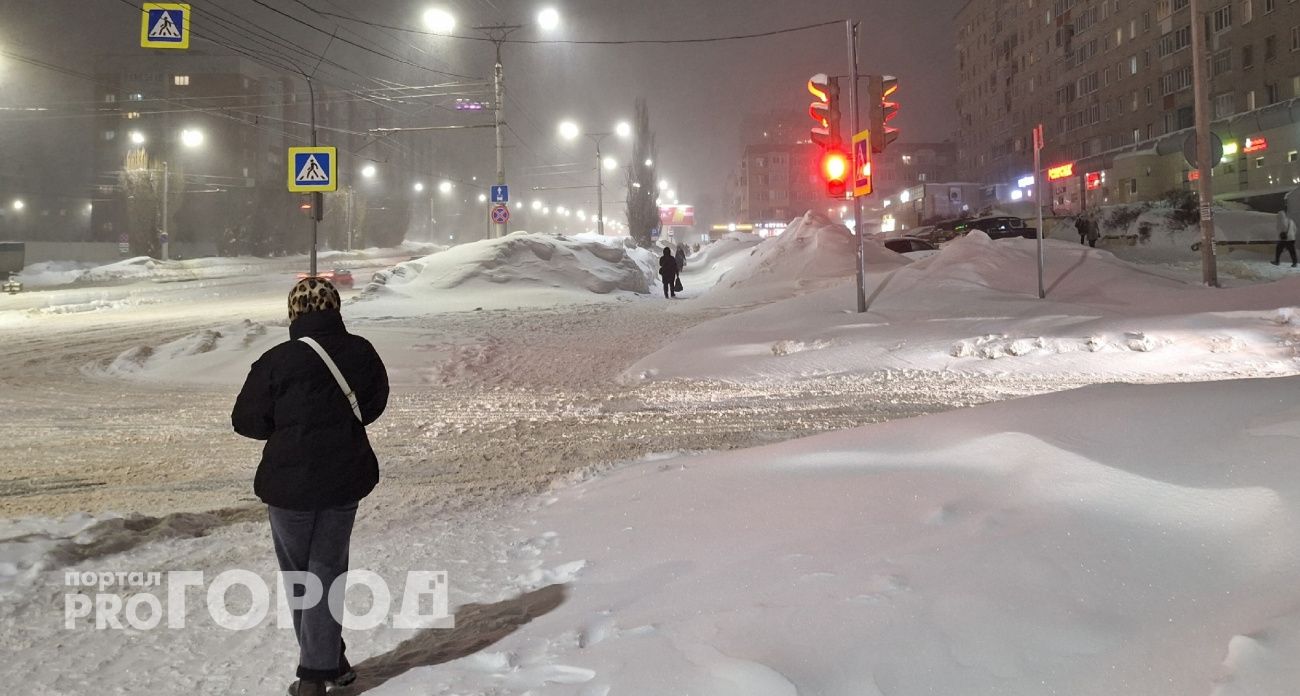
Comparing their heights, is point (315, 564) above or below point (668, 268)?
below

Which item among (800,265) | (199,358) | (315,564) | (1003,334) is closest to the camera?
(315,564)

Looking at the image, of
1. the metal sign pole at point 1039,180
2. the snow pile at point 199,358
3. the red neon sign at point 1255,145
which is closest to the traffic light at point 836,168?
the metal sign pole at point 1039,180

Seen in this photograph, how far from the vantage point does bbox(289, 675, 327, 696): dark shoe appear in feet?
11.0

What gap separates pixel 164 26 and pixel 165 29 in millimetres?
48

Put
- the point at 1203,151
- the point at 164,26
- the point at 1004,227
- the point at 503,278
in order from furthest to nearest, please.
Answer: the point at 1004,227 → the point at 503,278 → the point at 1203,151 → the point at 164,26

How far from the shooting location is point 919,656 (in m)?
2.93

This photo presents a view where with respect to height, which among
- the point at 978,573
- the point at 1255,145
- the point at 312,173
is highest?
the point at 1255,145

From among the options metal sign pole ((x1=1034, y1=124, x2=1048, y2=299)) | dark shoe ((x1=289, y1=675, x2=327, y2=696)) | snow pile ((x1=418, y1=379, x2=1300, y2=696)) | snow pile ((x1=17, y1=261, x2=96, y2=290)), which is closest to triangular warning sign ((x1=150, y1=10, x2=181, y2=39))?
snow pile ((x1=418, y1=379, x2=1300, y2=696))

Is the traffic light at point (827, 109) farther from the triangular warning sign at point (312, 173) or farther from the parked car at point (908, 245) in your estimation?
the parked car at point (908, 245)

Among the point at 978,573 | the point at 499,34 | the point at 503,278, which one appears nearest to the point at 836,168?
the point at 978,573

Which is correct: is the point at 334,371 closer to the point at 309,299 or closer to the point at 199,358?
the point at 309,299

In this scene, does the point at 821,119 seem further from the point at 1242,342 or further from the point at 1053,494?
the point at 1053,494

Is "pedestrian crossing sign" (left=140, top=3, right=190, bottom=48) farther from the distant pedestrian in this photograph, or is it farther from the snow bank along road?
the distant pedestrian

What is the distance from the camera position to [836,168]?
49.0ft
